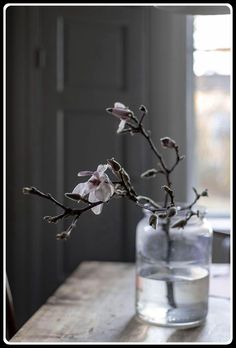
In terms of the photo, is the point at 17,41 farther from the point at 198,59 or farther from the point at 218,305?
the point at 218,305

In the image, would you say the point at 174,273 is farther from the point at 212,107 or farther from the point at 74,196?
the point at 212,107

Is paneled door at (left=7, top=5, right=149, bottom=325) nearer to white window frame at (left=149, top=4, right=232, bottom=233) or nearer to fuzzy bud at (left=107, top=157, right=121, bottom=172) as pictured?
white window frame at (left=149, top=4, right=232, bottom=233)

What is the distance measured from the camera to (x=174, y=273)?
125 centimetres

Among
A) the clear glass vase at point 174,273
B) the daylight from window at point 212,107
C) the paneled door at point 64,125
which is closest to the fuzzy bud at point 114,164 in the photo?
the clear glass vase at point 174,273

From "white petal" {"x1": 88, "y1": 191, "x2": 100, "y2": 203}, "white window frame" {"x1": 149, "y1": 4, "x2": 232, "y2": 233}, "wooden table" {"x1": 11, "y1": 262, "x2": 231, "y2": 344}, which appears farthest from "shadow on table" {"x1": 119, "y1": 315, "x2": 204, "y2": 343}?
"white window frame" {"x1": 149, "y1": 4, "x2": 232, "y2": 233}

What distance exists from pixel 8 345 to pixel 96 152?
174 cm

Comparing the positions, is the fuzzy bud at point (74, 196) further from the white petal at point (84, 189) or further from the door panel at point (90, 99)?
the door panel at point (90, 99)

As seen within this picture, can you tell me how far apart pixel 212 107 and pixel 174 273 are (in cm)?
154

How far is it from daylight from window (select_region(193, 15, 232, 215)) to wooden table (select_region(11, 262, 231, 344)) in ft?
3.39

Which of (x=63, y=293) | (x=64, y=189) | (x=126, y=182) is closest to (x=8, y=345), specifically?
(x=126, y=182)

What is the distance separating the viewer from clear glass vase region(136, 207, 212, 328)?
1.22 meters

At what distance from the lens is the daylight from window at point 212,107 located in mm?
2645

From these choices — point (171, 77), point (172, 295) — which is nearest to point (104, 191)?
point (172, 295)

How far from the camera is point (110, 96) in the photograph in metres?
2.55
